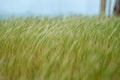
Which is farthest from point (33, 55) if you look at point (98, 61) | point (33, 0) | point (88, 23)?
point (33, 0)

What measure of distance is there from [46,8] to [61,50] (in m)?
0.55

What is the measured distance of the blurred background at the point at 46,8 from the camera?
1618 millimetres

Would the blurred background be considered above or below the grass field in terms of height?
above

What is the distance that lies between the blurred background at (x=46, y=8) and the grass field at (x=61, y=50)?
12 centimetres

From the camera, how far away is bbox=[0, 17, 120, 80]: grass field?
102 centimetres

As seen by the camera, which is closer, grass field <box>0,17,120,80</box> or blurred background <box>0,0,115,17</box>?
grass field <box>0,17,120,80</box>

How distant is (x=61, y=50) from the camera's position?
3.80 feet

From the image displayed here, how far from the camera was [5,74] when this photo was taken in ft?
3.75

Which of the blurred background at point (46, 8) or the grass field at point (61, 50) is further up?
the blurred background at point (46, 8)

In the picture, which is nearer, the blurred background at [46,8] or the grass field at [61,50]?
the grass field at [61,50]

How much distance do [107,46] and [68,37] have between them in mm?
208

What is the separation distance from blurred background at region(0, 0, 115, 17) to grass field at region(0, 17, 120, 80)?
0.40ft

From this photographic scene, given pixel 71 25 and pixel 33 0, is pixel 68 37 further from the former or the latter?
pixel 33 0

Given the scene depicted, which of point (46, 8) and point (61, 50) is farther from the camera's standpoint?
Answer: point (46, 8)
